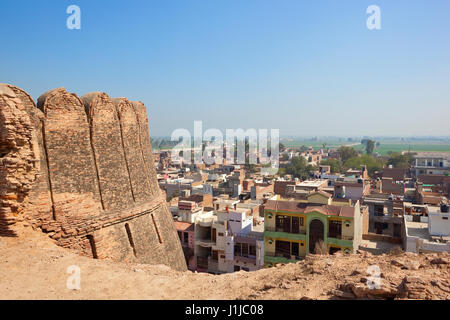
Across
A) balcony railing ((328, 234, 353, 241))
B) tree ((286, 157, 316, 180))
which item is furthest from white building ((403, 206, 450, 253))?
tree ((286, 157, 316, 180))

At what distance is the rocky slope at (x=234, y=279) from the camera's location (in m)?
6.98

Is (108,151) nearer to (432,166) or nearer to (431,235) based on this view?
(431,235)

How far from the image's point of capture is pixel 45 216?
11.4 m

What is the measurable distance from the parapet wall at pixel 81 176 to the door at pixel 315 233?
10771 mm

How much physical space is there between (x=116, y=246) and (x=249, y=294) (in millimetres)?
7267

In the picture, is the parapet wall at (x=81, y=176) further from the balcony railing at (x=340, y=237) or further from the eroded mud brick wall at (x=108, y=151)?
the balcony railing at (x=340, y=237)

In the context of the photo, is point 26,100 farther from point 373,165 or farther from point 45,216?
point 373,165

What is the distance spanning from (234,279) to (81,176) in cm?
699

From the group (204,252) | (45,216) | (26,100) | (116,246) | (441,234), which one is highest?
(26,100)

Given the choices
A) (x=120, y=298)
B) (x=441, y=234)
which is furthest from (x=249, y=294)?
(x=441, y=234)

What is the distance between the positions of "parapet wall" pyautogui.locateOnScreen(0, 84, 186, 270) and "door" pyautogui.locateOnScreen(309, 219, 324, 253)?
10771 mm

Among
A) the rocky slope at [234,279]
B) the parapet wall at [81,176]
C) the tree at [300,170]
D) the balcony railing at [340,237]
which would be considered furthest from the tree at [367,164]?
the rocky slope at [234,279]

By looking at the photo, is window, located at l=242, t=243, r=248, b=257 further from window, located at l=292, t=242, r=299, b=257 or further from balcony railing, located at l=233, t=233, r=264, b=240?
window, located at l=292, t=242, r=299, b=257
